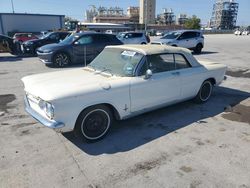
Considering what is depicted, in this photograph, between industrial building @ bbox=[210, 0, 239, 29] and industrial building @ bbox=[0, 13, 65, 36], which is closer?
industrial building @ bbox=[0, 13, 65, 36]

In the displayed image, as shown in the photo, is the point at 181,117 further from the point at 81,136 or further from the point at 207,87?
the point at 81,136

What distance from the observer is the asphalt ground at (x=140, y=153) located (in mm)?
3100

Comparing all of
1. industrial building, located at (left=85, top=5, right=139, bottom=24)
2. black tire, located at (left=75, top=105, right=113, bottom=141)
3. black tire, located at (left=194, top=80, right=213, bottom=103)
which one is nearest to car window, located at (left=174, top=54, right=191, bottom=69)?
black tire, located at (left=194, top=80, right=213, bottom=103)

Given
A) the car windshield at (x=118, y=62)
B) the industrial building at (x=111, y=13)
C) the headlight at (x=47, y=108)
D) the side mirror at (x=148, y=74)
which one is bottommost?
the headlight at (x=47, y=108)

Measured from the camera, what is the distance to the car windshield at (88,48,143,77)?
14.4 ft

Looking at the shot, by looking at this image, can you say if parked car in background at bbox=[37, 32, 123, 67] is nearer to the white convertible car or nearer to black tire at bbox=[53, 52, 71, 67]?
black tire at bbox=[53, 52, 71, 67]

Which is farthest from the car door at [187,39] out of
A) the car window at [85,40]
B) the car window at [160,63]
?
the car window at [160,63]

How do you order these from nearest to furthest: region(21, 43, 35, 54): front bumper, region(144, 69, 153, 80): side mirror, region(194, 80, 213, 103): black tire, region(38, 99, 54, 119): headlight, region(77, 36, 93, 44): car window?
region(38, 99, 54, 119): headlight < region(144, 69, 153, 80): side mirror < region(194, 80, 213, 103): black tire < region(77, 36, 93, 44): car window < region(21, 43, 35, 54): front bumper

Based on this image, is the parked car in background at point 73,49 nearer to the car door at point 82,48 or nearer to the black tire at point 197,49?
the car door at point 82,48

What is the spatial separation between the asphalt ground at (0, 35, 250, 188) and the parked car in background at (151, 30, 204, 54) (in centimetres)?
1158

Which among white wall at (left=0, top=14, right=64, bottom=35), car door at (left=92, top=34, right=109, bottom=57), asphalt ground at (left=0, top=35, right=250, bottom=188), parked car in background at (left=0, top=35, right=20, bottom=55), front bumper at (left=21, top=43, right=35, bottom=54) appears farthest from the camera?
white wall at (left=0, top=14, right=64, bottom=35)

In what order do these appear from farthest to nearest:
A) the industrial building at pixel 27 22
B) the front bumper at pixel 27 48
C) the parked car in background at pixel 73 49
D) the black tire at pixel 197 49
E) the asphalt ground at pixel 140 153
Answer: the industrial building at pixel 27 22
the black tire at pixel 197 49
the front bumper at pixel 27 48
the parked car in background at pixel 73 49
the asphalt ground at pixel 140 153

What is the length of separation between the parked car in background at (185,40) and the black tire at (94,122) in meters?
12.9

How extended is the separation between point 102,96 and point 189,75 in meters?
2.30
